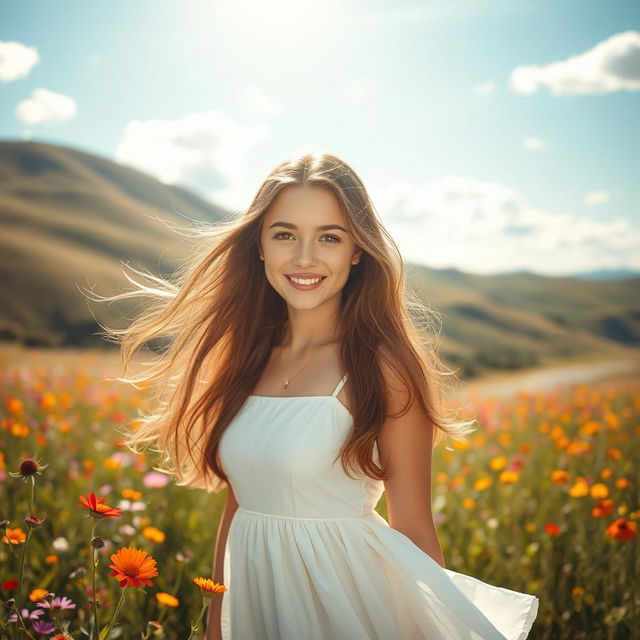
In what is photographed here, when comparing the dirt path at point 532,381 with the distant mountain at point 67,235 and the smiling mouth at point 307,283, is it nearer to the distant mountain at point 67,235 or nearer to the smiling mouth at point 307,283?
the smiling mouth at point 307,283

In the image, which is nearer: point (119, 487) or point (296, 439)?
point (296, 439)

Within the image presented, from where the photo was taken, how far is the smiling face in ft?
7.40

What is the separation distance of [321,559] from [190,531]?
1654 millimetres

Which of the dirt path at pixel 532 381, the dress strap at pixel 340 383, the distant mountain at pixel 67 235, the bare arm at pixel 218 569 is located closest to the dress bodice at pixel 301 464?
the dress strap at pixel 340 383

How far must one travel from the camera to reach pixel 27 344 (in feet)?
113

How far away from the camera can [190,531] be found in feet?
11.1

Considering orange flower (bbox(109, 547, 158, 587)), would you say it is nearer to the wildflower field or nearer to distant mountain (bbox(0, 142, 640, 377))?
the wildflower field

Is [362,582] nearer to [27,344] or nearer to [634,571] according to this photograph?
[634,571]

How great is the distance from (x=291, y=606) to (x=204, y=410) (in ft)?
2.78

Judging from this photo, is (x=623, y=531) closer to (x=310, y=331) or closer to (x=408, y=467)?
(x=408, y=467)

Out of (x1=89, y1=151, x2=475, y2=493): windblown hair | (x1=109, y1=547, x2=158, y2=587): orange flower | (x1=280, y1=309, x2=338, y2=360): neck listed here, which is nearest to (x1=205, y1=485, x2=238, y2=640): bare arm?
(x1=89, y1=151, x2=475, y2=493): windblown hair

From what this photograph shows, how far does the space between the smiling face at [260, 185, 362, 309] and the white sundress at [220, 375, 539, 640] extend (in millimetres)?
391

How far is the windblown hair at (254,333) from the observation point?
2039 millimetres

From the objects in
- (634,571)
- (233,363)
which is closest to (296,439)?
(233,363)
